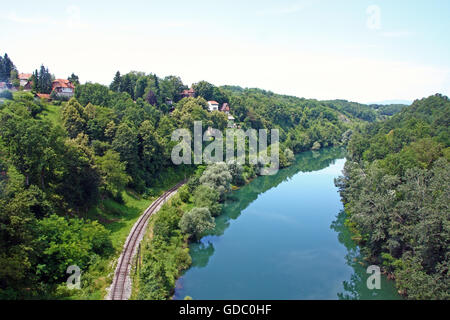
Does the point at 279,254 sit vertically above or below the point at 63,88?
below

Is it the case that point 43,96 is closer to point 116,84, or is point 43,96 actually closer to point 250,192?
point 116,84

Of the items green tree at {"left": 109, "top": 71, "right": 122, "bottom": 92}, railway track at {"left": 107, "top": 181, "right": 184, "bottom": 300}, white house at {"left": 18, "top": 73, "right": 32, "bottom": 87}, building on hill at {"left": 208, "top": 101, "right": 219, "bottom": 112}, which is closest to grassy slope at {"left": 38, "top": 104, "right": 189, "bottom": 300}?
railway track at {"left": 107, "top": 181, "right": 184, "bottom": 300}

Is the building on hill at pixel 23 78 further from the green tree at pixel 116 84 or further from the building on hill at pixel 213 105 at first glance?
the building on hill at pixel 213 105

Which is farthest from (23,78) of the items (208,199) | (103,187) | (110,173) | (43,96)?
(208,199)

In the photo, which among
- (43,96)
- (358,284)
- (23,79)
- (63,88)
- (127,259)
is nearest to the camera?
(127,259)

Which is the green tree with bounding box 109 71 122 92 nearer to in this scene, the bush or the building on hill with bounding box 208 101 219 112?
the building on hill with bounding box 208 101 219 112

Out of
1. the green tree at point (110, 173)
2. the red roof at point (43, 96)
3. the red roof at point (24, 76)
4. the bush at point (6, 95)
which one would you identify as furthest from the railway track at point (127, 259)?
the red roof at point (24, 76)
